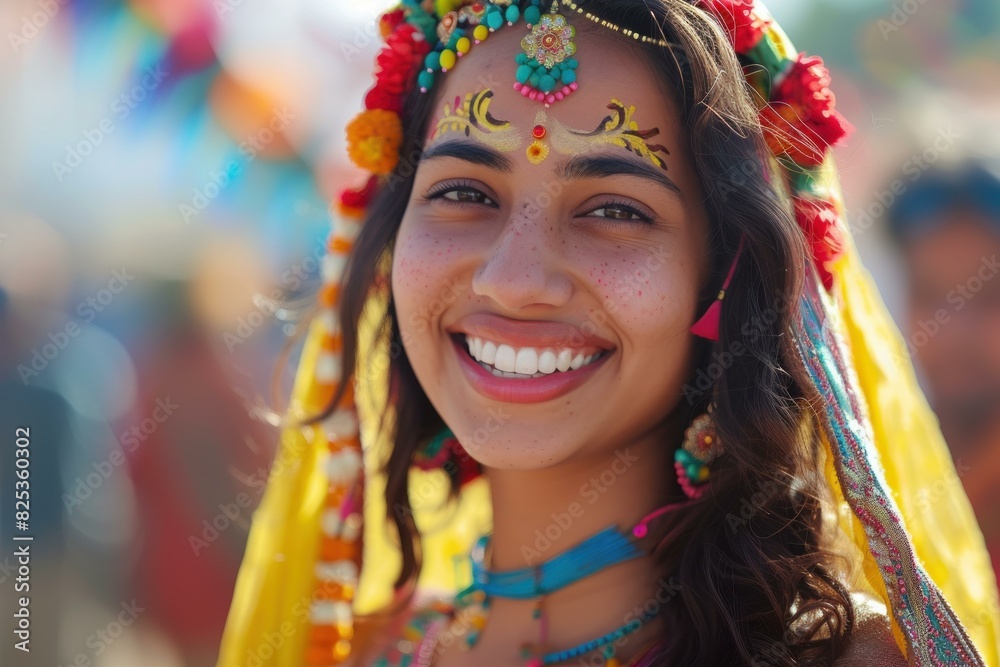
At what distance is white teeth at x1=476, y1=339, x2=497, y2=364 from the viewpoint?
1993 millimetres

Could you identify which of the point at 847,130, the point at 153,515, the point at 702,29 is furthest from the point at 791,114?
the point at 153,515

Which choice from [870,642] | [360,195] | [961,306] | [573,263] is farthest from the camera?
[961,306]

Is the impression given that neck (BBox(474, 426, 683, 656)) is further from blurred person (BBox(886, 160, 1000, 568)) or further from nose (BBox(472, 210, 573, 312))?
blurred person (BBox(886, 160, 1000, 568))

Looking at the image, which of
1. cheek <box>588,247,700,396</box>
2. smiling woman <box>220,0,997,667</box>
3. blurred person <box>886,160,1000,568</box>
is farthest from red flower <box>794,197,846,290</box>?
blurred person <box>886,160,1000,568</box>

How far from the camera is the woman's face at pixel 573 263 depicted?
1.91 metres

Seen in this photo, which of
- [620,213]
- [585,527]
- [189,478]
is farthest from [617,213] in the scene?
[189,478]

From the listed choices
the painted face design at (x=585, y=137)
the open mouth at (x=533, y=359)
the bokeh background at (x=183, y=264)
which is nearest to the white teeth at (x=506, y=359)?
the open mouth at (x=533, y=359)

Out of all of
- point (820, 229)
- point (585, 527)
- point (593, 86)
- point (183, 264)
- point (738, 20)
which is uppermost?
point (738, 20)

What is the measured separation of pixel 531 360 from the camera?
195 cm

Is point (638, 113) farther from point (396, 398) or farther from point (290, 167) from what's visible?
point (290, 167)

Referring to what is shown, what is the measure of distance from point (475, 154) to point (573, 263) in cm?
31

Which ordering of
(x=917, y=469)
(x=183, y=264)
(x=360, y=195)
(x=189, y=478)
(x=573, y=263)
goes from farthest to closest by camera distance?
(x=183, y=264), (x=189, y=478), (x=360, y=195), (x=917, y=469), (x=573, y=263)

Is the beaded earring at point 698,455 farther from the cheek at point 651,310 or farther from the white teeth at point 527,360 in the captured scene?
the white teeth at point 527,360

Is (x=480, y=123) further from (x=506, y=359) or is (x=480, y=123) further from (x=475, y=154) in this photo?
(x=506, y=359)
